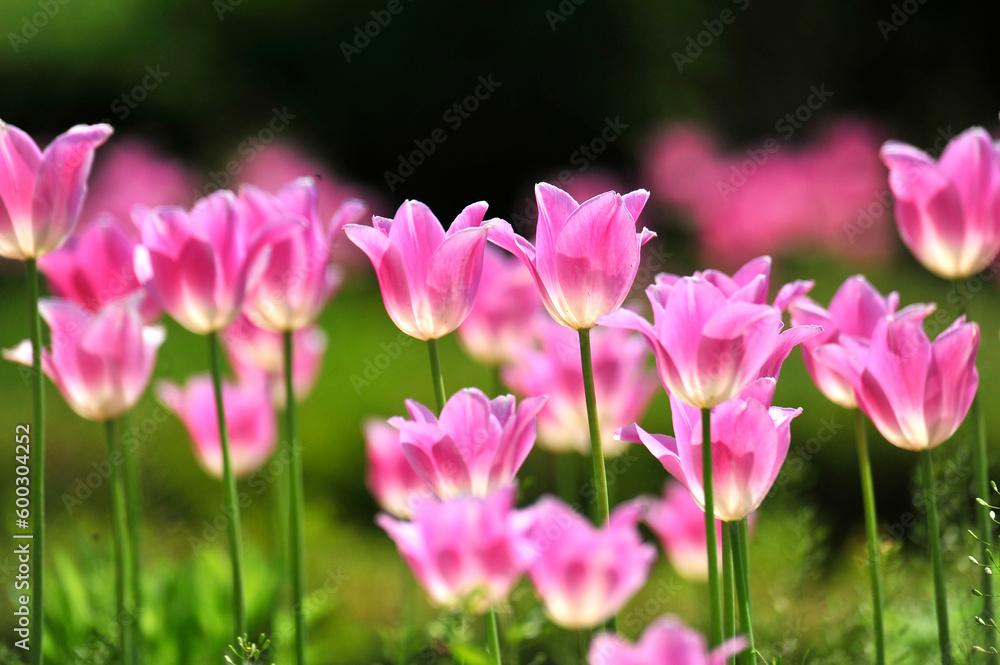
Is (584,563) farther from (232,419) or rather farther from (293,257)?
(232,419)

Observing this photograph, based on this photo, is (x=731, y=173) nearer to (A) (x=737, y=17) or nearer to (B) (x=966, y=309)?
(A) (x=737, y=17)

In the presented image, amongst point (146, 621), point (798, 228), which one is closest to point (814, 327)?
point (146, 621)

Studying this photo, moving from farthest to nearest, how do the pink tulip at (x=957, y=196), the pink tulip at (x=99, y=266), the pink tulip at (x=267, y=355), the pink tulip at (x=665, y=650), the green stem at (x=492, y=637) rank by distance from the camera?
the pink tulip at (x=267, y=355) < the pink tulip at (x=99, y=266) < the pink tulip at (x=957, y=196) < the green stem at (x=492, y=637) < the pink tulip at (x=665, y=650)

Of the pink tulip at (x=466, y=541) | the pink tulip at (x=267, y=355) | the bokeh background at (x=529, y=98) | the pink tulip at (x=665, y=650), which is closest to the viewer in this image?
the pink tulip at (x=665, y=650)
